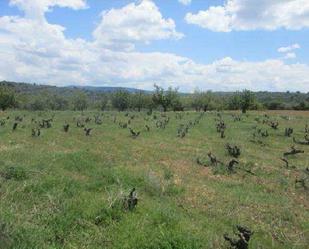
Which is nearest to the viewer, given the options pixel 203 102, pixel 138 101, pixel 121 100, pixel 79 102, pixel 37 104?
pixel 203 102

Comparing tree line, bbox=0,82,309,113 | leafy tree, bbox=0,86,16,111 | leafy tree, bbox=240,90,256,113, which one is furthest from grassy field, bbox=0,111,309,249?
leafy tree, bbox=0,86,16,111

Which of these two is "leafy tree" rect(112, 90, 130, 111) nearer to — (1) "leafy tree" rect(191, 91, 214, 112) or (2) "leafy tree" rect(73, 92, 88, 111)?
(1) "leafy tree" rect(191, 91, 214, 112)

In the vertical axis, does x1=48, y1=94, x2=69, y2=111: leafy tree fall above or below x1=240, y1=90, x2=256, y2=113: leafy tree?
below

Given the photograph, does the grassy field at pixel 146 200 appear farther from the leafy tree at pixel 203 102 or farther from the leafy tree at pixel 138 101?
the leafy tree at pixel 138 101

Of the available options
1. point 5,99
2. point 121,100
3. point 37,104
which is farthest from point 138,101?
point 5,99

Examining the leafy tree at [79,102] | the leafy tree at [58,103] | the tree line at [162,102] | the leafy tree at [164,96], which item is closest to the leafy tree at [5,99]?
the tree line at [162,102]

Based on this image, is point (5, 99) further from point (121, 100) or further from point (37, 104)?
point (37, 104)

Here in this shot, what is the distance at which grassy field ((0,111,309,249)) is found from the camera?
10.8m

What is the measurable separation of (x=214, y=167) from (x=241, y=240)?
12168mm

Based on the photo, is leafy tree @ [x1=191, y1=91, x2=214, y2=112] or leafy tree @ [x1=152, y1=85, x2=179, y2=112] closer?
leafy tree @ [x1=152, y1=85, x2=179, y2=112]

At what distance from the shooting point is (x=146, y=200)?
14.4 m

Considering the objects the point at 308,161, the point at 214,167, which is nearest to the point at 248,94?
the point at 308,161

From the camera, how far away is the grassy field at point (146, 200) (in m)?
10.8

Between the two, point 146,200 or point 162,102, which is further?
point 162,102
